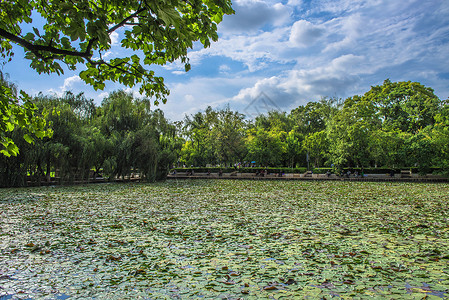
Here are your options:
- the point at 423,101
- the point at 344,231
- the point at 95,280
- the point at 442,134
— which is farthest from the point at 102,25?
the point at 423,101

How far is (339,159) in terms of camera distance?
29797 millimetres

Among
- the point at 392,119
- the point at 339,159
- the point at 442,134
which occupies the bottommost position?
the point at 339,159

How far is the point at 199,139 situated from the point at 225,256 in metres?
39.1

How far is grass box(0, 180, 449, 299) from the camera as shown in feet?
12.3

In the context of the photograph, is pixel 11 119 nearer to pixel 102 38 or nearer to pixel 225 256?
pixel 102 38

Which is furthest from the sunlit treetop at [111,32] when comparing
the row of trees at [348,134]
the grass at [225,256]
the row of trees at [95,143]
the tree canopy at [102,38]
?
the row of trees at [348,134]

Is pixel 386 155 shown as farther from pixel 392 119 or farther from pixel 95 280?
pixel 95 280

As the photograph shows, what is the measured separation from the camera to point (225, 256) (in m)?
5.06

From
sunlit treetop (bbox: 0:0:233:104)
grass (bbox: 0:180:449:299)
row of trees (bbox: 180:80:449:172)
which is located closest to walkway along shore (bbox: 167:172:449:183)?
row of trees (bbox: 180:80:449:172)

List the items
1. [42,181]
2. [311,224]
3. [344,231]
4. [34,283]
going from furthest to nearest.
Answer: [42,181], [311,224], [344,231], [34,283]

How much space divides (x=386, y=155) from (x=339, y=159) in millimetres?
4481

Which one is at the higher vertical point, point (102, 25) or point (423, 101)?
point (423, 101)

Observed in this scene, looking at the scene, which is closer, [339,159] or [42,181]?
[42,181]

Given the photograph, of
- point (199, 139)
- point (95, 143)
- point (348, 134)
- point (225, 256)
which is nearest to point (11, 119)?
point (225, 256)
